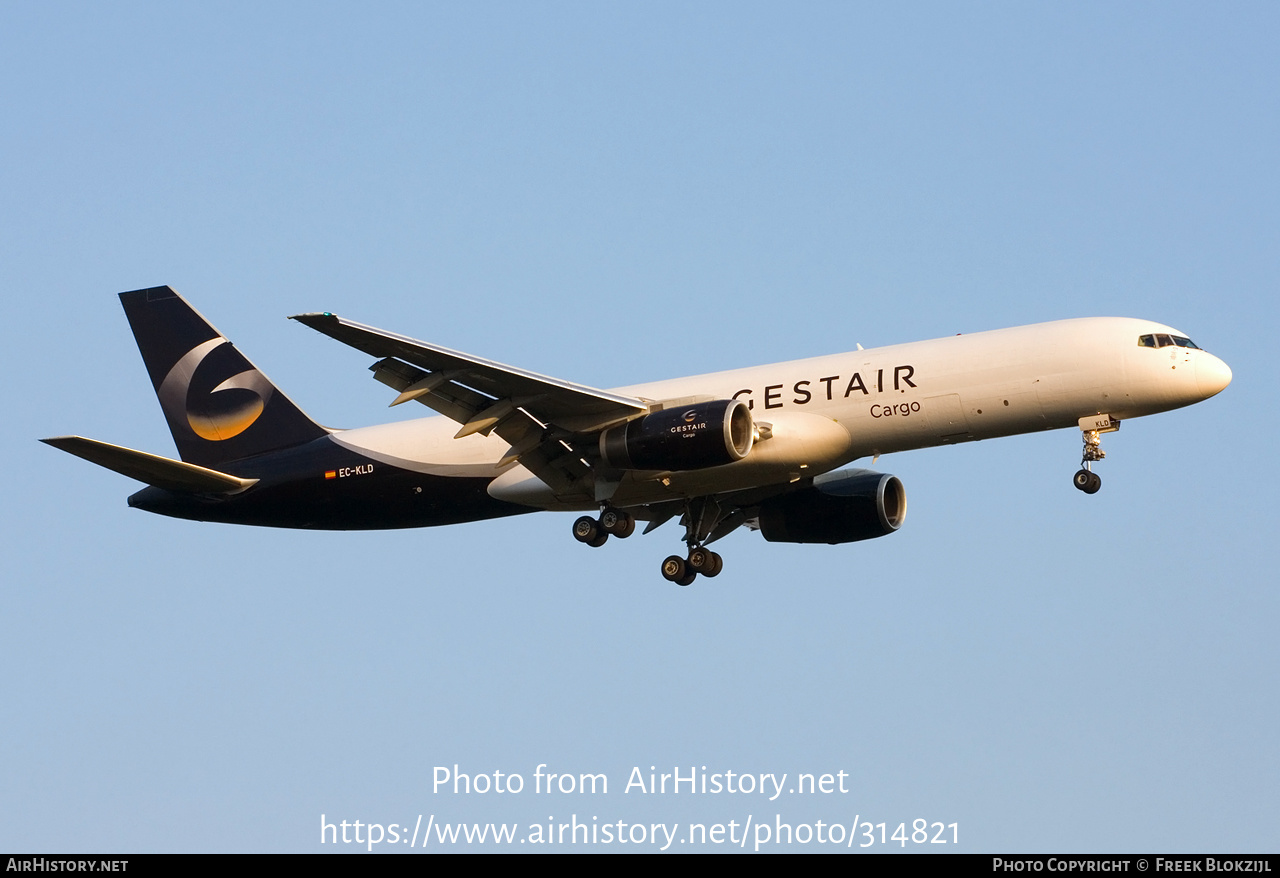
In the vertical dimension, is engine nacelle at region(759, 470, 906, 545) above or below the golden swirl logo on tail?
below

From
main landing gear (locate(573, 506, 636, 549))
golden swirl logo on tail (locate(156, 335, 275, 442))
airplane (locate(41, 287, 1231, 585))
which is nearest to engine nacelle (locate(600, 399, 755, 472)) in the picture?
airplane (locate(41, 287, 1231, 585))

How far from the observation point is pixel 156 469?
127 ft

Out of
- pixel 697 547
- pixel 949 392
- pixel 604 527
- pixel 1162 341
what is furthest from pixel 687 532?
pixel 1162 341

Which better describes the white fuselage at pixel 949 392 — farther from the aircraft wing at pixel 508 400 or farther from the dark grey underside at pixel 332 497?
the dark grey underside at pixel 332 497

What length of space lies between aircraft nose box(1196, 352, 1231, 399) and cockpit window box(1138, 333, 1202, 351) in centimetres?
39

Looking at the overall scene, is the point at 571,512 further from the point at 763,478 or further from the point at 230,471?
the point at 230,471

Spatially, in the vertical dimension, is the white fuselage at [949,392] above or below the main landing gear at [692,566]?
above

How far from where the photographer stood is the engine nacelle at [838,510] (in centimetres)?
4072

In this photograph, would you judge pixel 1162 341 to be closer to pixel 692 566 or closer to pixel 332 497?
pixel 692 566

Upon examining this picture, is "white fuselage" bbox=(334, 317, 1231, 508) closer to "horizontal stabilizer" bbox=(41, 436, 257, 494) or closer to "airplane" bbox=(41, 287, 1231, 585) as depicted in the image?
"airplane" bbox=(41, 287, 1231, 585)

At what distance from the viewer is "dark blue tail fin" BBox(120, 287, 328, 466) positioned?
4119cm

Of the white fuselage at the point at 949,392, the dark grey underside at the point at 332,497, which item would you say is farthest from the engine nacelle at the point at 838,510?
the dark grey underside at the point at 332,497

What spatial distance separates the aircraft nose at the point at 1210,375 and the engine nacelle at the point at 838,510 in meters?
8.48
